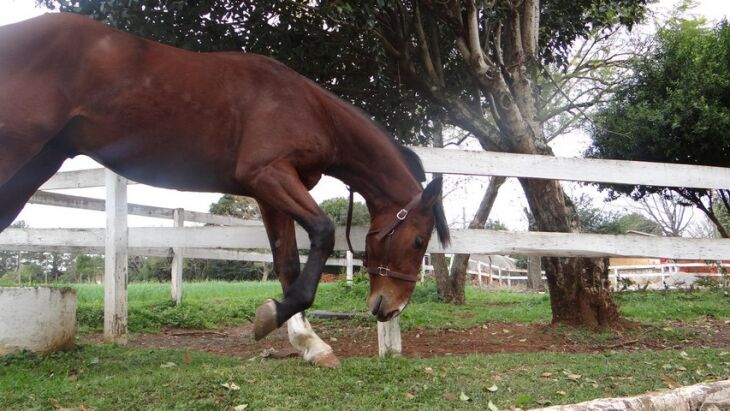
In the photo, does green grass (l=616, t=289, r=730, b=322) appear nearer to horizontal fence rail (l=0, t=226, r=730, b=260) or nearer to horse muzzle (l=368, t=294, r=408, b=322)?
horizontal fence rail (l=0, t=226, r=730, b=260)

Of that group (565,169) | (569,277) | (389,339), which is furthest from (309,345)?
(569,277)

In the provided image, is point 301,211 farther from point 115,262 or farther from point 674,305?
point 674,305

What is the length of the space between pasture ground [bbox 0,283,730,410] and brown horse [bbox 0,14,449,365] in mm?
446

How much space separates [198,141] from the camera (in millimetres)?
3611

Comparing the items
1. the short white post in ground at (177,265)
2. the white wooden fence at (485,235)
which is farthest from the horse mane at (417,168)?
the short white post in ground at (177,265)

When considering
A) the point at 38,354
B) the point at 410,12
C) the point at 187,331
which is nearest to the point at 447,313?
the point at 187,331

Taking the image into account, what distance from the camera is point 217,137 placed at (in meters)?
3.64

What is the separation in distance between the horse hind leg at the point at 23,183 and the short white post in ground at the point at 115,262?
1.26m

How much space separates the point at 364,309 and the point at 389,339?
476 centimetres

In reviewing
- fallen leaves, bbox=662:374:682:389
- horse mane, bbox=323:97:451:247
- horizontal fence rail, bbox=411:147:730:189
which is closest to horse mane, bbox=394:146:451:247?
horse mane, bbox=323:97:451:247

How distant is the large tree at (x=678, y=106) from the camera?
10.7 m

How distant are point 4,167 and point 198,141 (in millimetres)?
1047

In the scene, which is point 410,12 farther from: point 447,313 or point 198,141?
point 198,141

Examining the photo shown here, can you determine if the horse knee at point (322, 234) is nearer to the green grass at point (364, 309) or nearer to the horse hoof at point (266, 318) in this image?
the horse hoof at point (266, 318)
